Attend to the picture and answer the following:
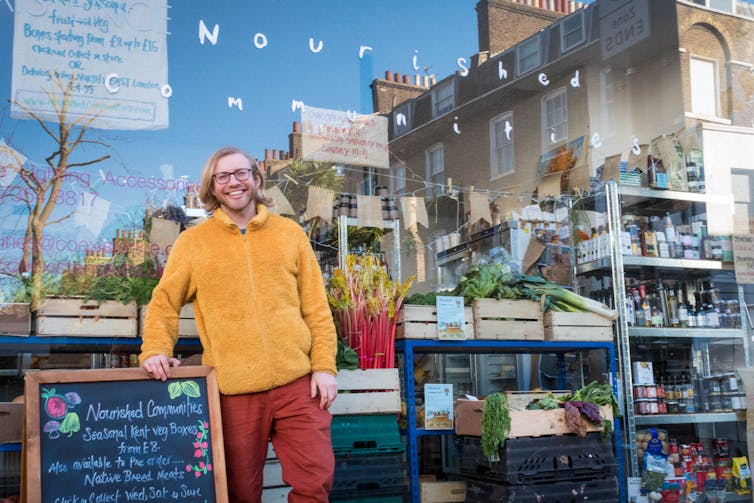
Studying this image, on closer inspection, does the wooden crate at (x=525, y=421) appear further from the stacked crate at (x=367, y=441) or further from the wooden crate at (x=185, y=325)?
the wooden crate at (x=185, y=325)

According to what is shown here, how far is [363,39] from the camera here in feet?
22.3

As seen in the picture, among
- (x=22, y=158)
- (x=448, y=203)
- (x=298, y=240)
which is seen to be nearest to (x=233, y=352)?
(x=298, y=240)

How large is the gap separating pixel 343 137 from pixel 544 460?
317 cm

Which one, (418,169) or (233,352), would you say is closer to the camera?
(233,352)

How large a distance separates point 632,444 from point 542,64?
3.19m

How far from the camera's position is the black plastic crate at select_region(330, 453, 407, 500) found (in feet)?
15.3

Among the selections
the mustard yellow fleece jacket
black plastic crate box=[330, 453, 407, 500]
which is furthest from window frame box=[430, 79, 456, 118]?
the mustard yellow fleece jacket

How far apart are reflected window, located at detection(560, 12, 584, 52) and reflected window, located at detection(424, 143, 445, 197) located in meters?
1.36

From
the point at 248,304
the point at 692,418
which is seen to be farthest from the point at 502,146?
the point at 248,304

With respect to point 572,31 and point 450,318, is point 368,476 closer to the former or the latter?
point 450,318

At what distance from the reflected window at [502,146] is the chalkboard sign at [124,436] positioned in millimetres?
4292

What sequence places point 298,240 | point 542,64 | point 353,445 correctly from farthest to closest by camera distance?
point 542,64
point 353,445
point 298,240

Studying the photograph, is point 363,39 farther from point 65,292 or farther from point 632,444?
point 632,444

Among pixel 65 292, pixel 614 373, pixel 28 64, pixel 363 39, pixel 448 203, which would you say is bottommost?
pixel 614 373
